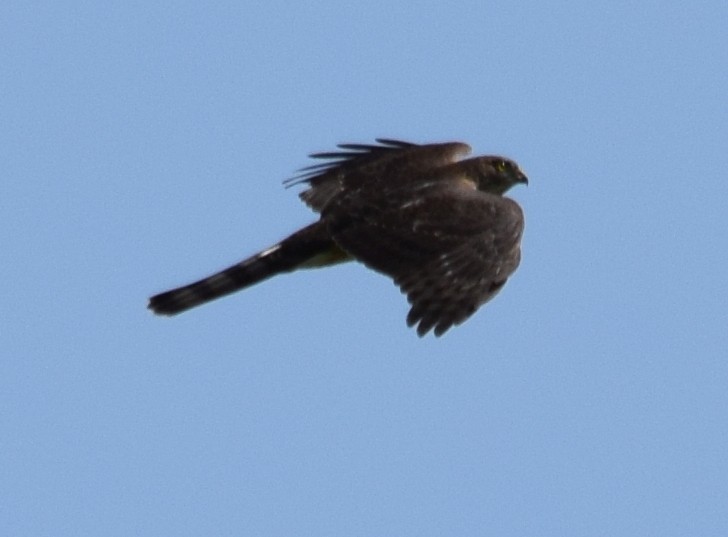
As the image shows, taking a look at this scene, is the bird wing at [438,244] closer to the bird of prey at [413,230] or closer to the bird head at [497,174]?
the bird of prey at [413,230]

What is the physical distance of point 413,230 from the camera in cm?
1697

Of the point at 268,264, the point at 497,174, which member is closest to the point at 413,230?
the point at 268,264

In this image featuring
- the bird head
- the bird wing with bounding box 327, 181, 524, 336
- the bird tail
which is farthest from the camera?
the bird head

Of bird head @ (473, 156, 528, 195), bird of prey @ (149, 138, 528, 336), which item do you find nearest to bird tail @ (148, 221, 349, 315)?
bird of prey @ (149, 138, 528, 336)

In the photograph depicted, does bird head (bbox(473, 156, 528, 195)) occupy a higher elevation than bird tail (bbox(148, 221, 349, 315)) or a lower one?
higher

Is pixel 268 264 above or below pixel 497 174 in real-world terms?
below

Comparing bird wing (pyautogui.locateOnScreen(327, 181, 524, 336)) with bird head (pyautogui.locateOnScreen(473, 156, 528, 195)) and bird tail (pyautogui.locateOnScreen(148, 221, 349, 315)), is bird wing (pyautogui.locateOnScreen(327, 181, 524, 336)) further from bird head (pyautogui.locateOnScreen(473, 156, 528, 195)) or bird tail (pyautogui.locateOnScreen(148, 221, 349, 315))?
bird head (pyautogui.locateOnScreen(473, 156, 528, 195))

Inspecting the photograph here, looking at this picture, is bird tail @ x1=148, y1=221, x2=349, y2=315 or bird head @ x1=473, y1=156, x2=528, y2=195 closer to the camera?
bird tail @ x1=148, y1=221, x2=349, y2=315

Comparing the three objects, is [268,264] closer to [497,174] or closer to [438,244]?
[438,244]

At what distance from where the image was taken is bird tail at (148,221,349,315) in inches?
697

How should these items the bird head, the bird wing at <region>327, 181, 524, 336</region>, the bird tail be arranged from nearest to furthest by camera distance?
the bird wing at <region>327, 181, 524, 336</region> < the bird tail < the bird head

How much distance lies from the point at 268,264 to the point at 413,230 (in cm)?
145

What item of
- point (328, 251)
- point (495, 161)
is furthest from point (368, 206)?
point (495, 161)

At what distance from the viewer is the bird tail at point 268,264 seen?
697 inches
